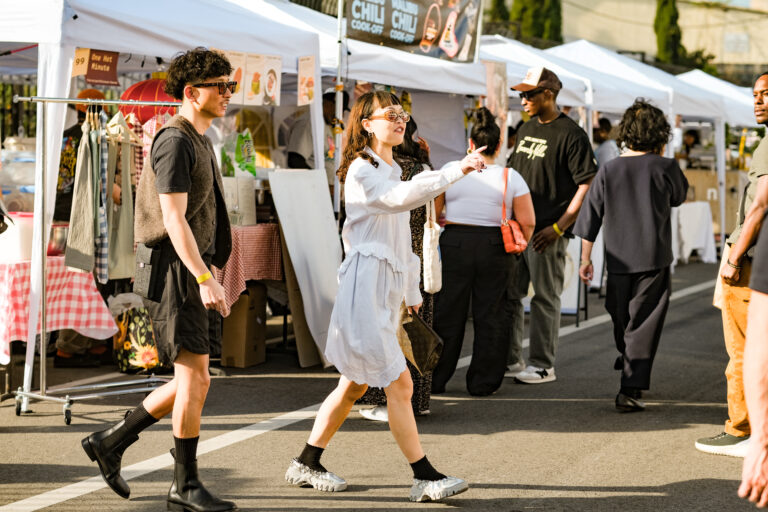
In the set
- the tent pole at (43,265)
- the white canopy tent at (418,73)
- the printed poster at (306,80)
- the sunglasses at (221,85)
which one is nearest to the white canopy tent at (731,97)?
the white canopy tent at (418,73)

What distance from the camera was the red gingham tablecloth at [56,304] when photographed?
670 centimetres

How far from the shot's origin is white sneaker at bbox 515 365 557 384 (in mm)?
7551

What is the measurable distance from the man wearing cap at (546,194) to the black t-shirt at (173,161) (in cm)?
357

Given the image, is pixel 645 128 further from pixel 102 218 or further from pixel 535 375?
pixel 102 218

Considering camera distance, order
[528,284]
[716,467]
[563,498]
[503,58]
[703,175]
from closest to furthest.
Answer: [563,498], [716,467], [528,284], [503,58], [703,175]

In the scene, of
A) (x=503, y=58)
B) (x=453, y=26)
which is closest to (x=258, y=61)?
(x=453, y=26)

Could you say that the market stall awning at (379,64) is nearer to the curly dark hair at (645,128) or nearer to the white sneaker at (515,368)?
the white sneaker at (515,368)

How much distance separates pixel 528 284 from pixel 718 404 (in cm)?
158

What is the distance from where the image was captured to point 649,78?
1761cm

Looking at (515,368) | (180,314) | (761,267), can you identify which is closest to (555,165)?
(515,368)

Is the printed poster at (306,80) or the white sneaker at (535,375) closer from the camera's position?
the white sneaker at (535,375)

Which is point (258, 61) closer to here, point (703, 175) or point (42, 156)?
point (42, 156)

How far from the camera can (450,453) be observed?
5594 millimetres

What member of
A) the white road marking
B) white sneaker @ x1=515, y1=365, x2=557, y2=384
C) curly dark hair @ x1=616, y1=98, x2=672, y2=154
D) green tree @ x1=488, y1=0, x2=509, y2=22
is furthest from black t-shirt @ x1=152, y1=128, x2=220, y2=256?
Answer: green tree @ x1=488, y1=0, x2=509, y2=22
